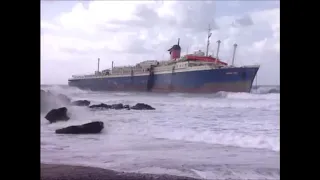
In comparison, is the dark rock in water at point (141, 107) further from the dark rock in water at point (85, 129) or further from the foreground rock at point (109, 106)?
the dark rock in water at point (85, 129)

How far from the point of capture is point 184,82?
3.32m

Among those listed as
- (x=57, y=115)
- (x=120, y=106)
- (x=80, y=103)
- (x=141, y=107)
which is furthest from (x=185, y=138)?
(x=57, y=115)

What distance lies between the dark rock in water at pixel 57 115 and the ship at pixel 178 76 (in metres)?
0.25

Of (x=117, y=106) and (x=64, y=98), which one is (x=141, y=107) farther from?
(x=64, y=98)

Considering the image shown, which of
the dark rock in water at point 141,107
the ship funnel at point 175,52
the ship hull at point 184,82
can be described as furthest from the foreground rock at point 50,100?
the ship funnel at point 175,52

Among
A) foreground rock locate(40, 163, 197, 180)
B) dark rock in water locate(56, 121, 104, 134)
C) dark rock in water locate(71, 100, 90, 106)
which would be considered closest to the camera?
foreground rock locate(40, 163, 197, 180)

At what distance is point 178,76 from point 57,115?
109 centimetres

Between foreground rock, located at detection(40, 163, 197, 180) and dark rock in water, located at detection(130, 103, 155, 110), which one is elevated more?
dark rock in water, located at detection(130, 103, 155, 110)

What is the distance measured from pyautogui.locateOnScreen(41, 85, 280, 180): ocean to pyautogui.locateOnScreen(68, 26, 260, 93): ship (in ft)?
0.29

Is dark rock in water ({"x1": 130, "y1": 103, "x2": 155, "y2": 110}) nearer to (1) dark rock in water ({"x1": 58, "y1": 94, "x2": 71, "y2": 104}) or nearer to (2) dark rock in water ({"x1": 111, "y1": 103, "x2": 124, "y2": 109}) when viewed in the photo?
(2) dark rock in water ({"x1": 111, "y1": 103, "x2": 124, "y2": 109})

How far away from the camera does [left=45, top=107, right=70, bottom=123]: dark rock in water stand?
303 centimetres

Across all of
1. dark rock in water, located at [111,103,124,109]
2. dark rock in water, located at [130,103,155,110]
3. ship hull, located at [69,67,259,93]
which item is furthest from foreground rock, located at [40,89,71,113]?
dark rock in water, located at [130,103,155,110]
